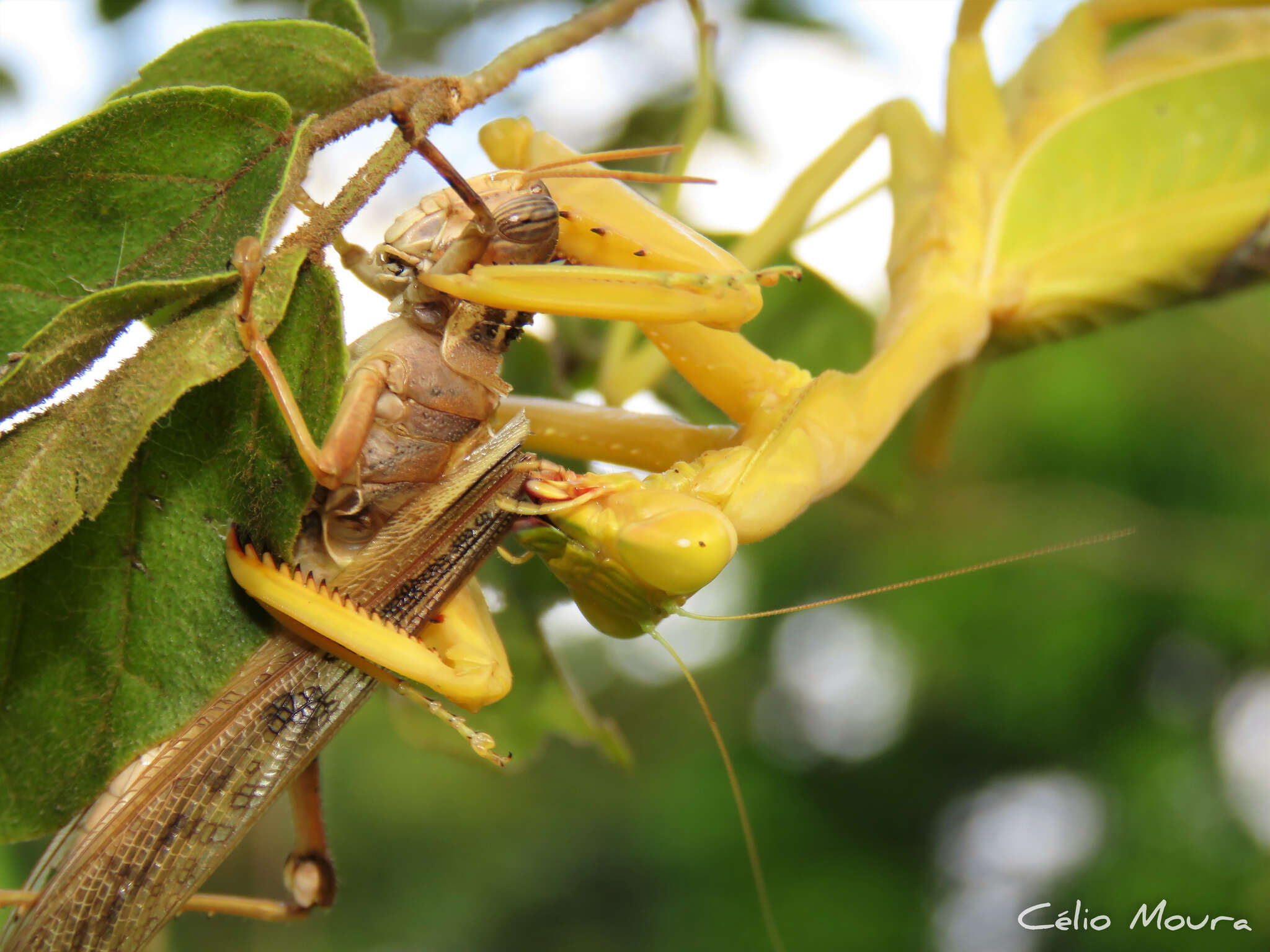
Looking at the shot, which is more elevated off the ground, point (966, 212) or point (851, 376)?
point (966, 212)

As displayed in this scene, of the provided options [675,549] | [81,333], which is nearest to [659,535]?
[675,549]

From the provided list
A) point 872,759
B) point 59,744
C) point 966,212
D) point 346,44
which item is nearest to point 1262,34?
point 966,212

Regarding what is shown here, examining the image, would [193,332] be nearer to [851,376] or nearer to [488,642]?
[488,642]

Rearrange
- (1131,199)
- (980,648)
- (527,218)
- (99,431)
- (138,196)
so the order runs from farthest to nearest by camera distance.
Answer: (980,648) → (1131,199) → (527,218) → (138,196) → (99,431)

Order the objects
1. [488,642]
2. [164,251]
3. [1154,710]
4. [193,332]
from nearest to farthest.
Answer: [193,332] → [164,251] → [488,642] → [1154,710]

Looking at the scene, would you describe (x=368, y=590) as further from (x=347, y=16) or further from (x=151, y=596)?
(x=347, y=16)

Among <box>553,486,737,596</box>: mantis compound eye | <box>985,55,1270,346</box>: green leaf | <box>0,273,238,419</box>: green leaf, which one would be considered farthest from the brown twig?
<box>985,55,1270,346</box>: green leaf
